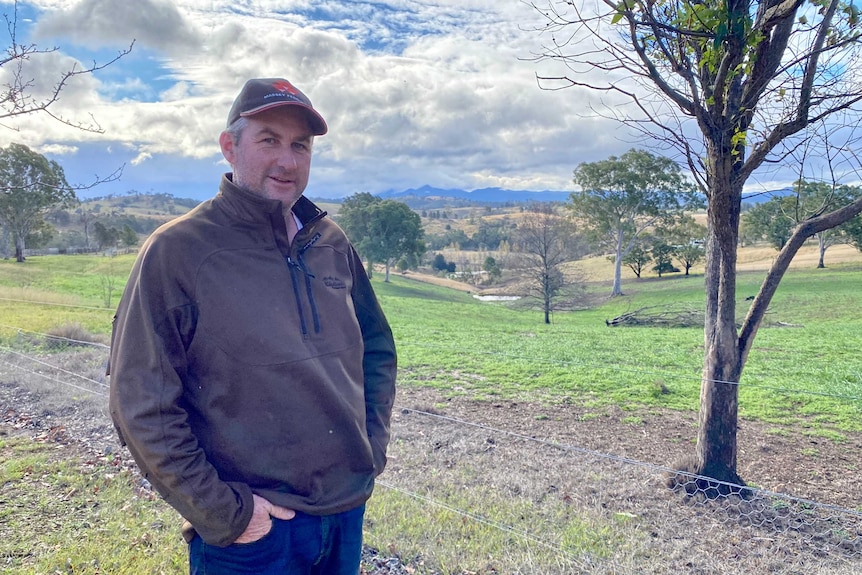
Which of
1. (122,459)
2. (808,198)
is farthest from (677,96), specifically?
(122,459)

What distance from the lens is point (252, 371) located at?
1814 mm

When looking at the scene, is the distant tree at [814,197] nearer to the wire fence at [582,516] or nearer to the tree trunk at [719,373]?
the tree trunk at [719,373]

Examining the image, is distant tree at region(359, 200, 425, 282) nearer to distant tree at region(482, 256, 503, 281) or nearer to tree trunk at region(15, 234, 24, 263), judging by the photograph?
distant tree at region(482, 256, 503, 281)

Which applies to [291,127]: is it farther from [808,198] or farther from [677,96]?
[808,198]

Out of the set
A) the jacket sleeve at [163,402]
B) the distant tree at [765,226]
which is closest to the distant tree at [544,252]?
the distant tree at [765,226]

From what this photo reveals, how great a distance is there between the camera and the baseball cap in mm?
1983

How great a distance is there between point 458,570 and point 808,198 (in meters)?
4.26

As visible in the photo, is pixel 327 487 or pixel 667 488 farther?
pixel 667 488

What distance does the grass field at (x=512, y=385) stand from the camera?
151 inches

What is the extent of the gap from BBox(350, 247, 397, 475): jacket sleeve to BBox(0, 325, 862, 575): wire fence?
1.71 m

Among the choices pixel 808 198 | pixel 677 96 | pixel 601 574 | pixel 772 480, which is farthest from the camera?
pixel 772 480

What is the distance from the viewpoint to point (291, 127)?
207cm

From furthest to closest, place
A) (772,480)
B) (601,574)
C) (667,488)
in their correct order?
(772,480), (667,488), (601,574)

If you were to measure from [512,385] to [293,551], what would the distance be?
332 inches
